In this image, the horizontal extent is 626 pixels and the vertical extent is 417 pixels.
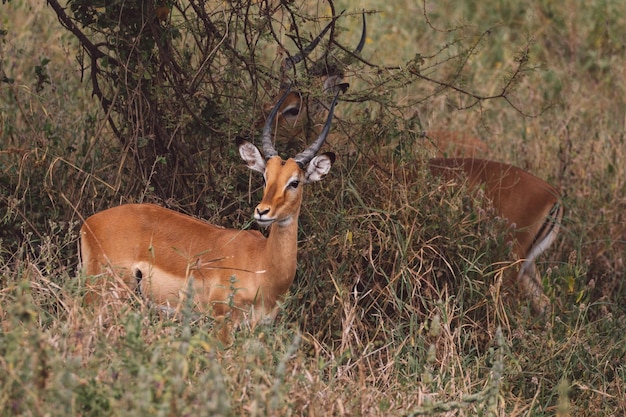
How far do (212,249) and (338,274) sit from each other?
2.09 feet

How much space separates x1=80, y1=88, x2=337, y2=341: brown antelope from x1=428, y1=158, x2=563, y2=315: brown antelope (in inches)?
56.6

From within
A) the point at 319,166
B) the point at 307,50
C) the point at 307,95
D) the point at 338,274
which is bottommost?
the point at 338,274

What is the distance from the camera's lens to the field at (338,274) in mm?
3422

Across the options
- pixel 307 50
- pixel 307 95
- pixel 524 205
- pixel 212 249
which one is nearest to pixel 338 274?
pixel 212 249

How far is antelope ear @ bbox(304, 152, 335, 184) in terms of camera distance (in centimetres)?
469

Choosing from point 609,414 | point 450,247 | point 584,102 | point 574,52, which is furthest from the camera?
point 574,52

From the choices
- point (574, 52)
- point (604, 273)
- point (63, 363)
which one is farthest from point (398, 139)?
point (574, 52)

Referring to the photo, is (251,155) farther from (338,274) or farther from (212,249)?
(338,274)

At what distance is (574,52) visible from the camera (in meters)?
9.12

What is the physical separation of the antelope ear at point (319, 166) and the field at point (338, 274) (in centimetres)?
48

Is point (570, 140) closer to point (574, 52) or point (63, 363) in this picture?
point (574, 52)

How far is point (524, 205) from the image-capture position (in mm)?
6016

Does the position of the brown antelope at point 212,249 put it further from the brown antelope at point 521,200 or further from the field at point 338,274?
the brown antelope at point 521,200

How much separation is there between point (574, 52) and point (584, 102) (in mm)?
1063
